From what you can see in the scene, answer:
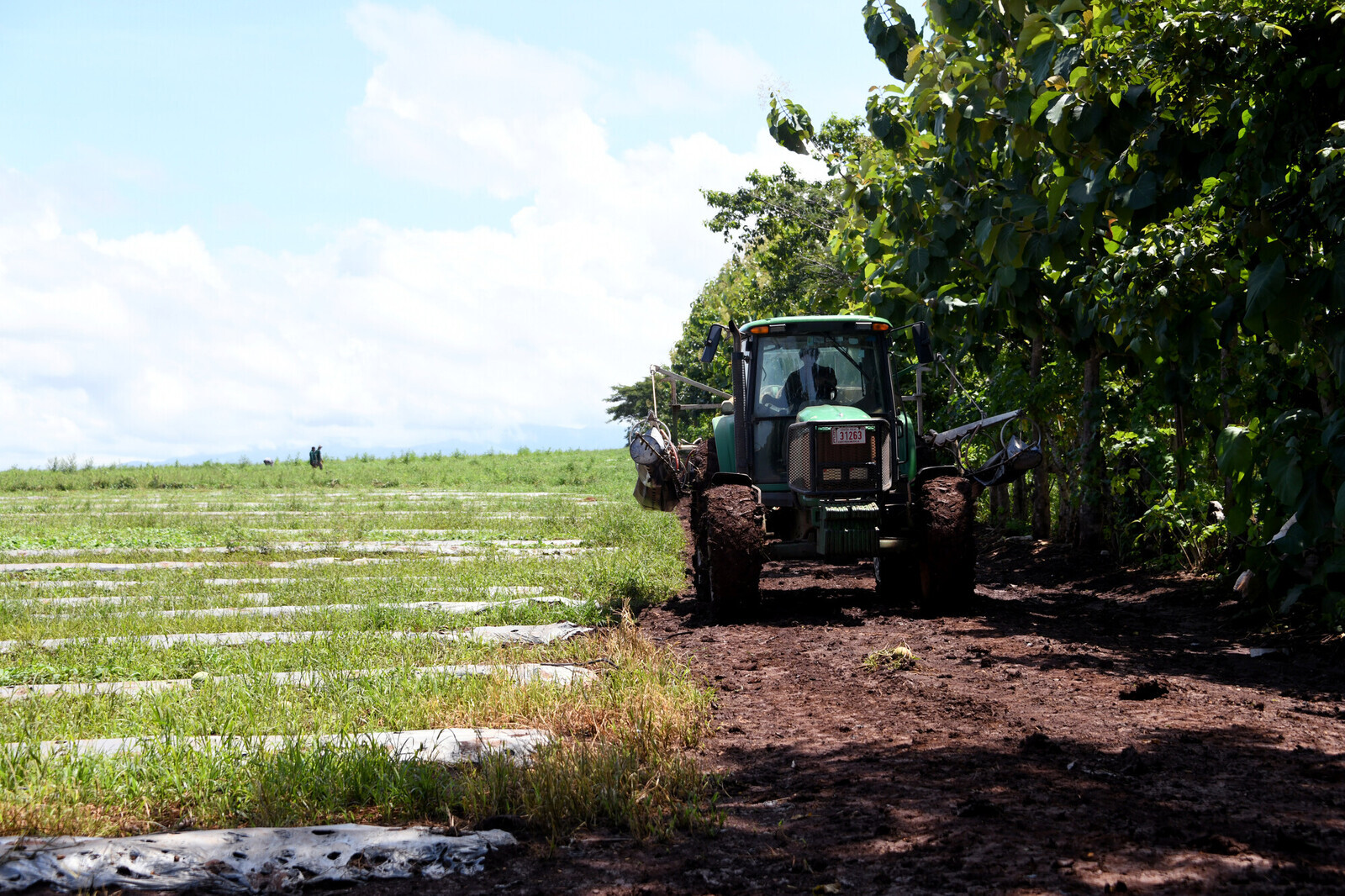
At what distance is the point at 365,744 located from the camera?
4871mm

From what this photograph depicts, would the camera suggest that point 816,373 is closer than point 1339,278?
No

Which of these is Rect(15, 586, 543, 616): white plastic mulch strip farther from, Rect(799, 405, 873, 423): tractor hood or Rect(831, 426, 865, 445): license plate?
Rect(831, 426, 865, 445): license plate

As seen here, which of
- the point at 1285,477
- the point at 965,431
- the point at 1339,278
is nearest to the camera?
the point at 1339,278

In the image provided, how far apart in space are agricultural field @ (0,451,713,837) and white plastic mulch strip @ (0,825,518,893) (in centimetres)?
30

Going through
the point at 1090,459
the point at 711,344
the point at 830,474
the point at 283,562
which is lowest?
the point at 283,562

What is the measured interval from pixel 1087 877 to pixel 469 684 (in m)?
3.60

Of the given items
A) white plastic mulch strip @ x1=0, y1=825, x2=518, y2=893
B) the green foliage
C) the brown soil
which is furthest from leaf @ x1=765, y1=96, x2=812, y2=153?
white plastic mulch strip @ x1=0, y1=825, x2=518, y2=893

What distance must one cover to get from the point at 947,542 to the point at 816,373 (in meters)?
2.04

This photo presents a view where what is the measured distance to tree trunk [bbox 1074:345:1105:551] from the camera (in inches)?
457

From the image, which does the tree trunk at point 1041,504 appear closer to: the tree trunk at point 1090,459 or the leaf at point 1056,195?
the tree trunk at point 1090,459

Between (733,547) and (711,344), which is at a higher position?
(711,344)

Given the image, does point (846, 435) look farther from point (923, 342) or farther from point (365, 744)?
point (365, 744)

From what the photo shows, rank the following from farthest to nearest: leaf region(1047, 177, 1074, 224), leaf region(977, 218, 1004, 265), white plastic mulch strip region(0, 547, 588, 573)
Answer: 1. white plastic mulch strip region(0, 547, 588, 573)
2. leaf region(977, 218, 1004, 265)
3. leaf region(1047, 177, 1074, 224)

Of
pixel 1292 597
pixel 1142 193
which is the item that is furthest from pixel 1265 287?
pixel 1292 597
